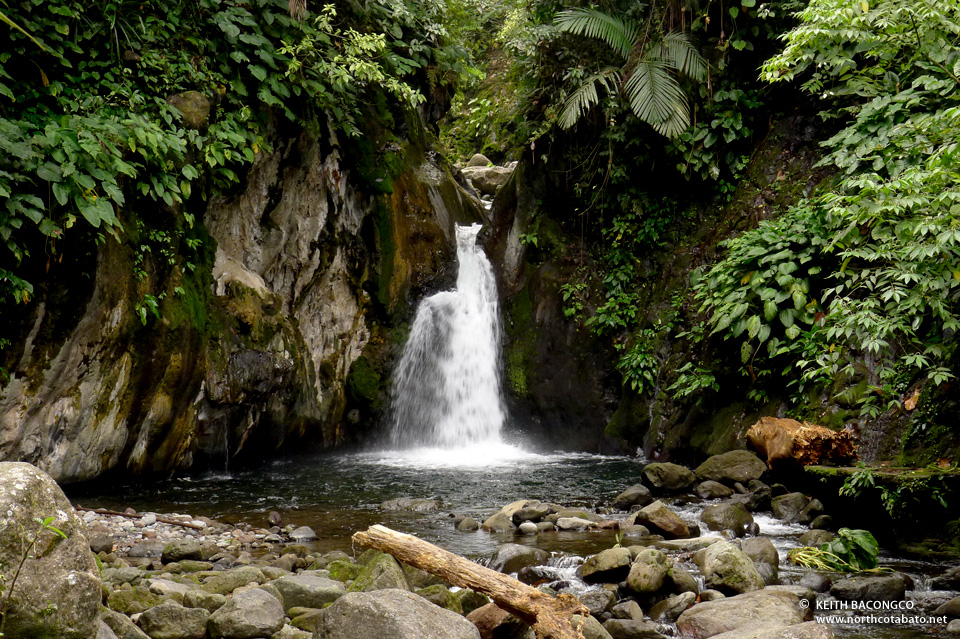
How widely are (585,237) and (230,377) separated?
21.6 ft

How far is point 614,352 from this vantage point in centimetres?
1134

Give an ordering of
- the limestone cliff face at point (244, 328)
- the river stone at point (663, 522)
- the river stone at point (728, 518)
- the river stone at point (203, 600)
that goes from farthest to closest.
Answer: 1. the limestone cliff face at point (244, 328)
2. the river stone at point (728, 518)
3. the river stone at point (663, 522)
4. the river stone at point (203, 600)

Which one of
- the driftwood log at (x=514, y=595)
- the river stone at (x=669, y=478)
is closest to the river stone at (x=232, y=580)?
the driftwood log at (x=514, y=595)

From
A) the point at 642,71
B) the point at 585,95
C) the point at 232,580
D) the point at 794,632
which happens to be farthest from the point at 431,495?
the point at 642,71

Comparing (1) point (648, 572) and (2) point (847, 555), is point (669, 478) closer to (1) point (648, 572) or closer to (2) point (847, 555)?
(2) point (847, 555)

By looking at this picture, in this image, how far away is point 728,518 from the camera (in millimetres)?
6336

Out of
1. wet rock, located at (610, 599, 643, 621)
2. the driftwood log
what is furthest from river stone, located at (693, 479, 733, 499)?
the driftwood log

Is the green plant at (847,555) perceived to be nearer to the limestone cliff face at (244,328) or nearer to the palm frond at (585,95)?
the limestone cliff face at (244,328)

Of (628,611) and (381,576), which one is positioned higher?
(381,576)

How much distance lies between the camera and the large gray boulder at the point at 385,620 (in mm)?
2885

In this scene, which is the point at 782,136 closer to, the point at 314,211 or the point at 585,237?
the point at 585,237

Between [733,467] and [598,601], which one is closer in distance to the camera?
[598,601]

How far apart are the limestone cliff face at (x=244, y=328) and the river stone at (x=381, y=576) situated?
4.53 meters

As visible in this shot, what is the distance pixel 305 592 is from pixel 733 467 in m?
5.48
